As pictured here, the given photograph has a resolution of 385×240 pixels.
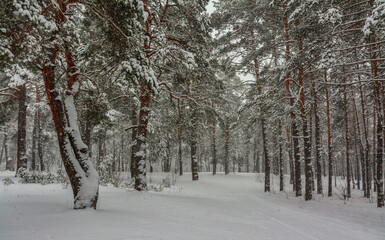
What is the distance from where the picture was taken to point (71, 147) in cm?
621

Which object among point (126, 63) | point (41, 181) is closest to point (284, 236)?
point (126, 63)

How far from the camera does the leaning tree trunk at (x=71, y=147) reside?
5977 millimetres

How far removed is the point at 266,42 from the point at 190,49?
5178 millimetres

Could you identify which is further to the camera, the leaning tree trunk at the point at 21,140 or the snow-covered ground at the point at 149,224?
the leaning tree trunk at the point at 21,140

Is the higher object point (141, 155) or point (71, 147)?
point (71, 147)

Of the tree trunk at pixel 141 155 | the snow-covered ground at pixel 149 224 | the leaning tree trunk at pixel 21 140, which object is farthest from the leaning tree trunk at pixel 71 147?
the leaning tree trunk at pixel 21 140

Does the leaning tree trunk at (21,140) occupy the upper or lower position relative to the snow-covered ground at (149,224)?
upper

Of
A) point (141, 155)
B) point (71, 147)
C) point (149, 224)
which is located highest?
point (71, 147)

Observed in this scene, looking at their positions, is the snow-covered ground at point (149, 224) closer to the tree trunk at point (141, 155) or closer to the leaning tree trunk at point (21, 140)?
the tree trunk at point (141, 155)

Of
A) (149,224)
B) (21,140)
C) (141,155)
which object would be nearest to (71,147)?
(149,224)

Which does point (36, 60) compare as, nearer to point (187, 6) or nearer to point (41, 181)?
point (187, 6)

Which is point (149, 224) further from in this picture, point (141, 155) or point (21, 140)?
point (21, 140)

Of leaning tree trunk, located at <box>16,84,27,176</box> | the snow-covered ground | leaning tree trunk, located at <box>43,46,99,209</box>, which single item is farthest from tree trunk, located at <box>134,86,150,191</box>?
leaning tree trunk, located at <box>16,84,27,176</box>

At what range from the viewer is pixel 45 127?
25234 millimetres
